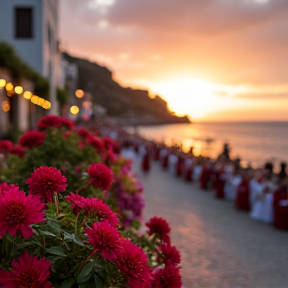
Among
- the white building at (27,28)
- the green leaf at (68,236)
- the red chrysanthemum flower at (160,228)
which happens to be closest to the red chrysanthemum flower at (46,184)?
the green leaf at (68,236)

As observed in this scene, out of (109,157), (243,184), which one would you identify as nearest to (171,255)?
(109,157)

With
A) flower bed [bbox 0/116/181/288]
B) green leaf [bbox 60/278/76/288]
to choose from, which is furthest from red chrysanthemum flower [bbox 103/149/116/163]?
green leaf [bbox 60/278/76/288]

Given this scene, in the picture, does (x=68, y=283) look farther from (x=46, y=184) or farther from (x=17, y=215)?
(x=46, y=184)

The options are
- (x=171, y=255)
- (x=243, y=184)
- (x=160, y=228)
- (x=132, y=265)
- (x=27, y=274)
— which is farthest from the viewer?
(x=243, y=184)

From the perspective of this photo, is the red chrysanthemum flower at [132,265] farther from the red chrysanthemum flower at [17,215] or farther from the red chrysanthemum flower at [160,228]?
the red chrysanthemum flower at [160,228]

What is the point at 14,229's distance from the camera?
168cm

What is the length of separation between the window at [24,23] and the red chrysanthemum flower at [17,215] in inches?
1152

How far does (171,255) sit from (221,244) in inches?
273

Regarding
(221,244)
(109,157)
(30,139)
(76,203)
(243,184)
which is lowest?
(221,244)

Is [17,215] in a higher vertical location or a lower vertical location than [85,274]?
higher

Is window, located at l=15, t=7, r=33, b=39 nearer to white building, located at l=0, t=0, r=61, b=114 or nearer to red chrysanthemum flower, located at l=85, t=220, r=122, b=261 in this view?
white building, located at l=0, t=0, r=61, b=114

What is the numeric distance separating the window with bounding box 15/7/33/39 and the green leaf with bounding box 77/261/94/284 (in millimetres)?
29333

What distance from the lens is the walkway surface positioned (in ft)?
23.6

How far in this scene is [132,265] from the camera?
1771mm
